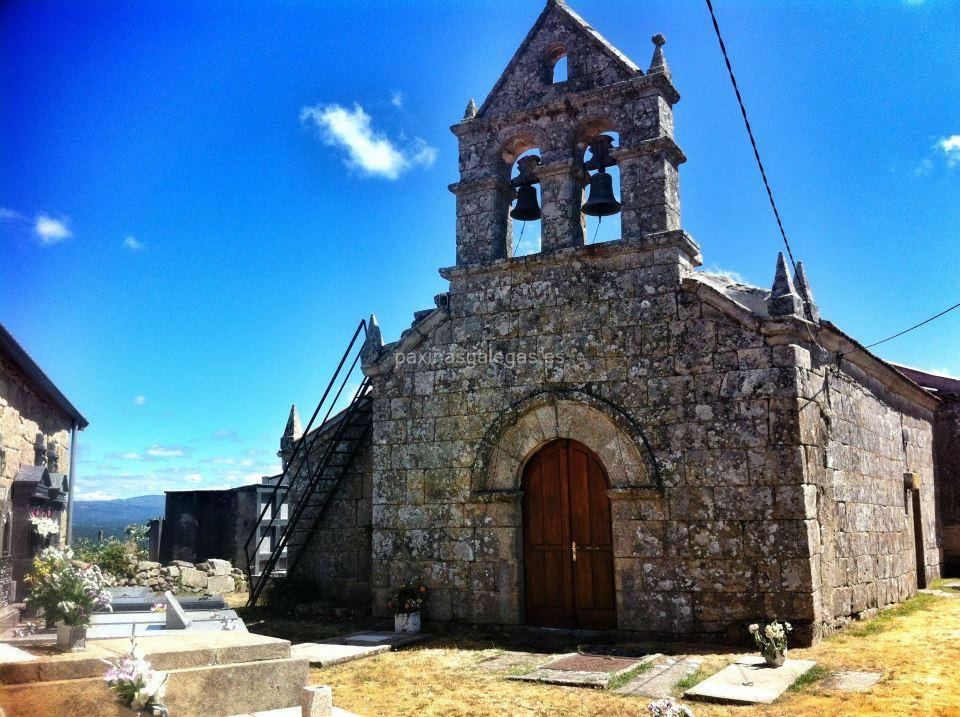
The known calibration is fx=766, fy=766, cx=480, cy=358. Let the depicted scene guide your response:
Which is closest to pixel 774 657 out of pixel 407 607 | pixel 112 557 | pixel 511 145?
pixel 407 607

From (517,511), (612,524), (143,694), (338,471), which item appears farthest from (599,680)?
(338,471)

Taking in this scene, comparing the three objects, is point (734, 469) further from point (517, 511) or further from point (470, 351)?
point (470, 351)

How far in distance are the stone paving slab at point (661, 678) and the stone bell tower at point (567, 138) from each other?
15.1ft

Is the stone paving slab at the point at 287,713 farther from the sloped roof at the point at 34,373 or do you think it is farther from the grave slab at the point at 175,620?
the sloped roof at the point at 34,373

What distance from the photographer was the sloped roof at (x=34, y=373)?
9.11m

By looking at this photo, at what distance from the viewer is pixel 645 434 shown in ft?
29.7

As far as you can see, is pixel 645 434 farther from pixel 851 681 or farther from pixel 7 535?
pixel 7 535

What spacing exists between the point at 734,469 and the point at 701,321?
1.74 metres

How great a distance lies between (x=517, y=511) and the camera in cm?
973

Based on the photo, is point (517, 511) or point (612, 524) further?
point (517, 511)

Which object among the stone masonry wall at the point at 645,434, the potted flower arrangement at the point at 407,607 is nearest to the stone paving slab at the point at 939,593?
the stone masonry wall at the point at 645,434

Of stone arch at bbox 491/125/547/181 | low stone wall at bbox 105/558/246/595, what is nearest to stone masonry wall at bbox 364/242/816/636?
stone arch at bbox 491/125/547/181

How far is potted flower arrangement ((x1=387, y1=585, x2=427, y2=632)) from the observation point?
9.74 metres

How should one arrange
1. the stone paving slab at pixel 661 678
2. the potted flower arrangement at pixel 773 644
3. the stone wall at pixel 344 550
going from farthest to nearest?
the stone wall at pixel 344 550 → the potted flower arrangement at pixel 773 644 → the stone paving slab at pixel 661 678
